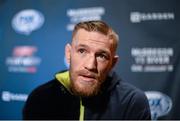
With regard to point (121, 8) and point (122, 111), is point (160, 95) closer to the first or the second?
point (121, 8)

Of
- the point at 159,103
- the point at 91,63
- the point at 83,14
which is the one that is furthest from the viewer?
the point at 83,14

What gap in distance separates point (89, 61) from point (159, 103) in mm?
805

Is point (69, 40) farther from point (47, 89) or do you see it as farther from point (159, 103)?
point (47, 89)

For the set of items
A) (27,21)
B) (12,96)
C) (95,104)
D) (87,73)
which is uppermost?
(27,21)

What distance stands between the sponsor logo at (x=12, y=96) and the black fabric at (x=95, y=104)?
31.9 inches

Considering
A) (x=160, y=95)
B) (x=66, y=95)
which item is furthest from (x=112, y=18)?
(x=66, y=95)

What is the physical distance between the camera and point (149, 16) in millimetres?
1493

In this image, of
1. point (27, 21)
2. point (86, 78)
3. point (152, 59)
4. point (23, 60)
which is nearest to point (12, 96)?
point (23, 60)

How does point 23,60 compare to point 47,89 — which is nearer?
point 47,89

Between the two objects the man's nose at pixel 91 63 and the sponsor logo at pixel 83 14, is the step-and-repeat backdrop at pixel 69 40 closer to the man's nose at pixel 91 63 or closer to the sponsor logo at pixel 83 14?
the sponsor logo at pixel 83 14

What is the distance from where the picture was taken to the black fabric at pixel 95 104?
34.1 inches

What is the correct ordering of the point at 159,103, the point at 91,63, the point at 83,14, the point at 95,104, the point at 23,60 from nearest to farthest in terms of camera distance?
the point at 91,63
the point at 95,104
the point at 159,103
the point at 83,14
the point at 23,60

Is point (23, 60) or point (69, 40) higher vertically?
point (69, 40)

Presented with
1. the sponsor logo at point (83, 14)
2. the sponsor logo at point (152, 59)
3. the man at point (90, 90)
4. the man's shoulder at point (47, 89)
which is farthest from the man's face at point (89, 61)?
the sponsor logo at point (83, 14)
